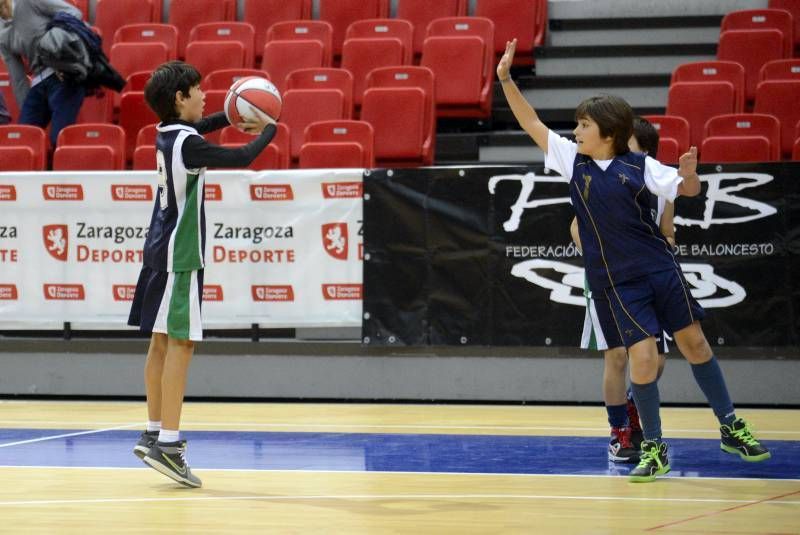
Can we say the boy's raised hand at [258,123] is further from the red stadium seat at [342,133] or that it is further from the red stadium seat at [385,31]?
the red stadium seat at [385,31]

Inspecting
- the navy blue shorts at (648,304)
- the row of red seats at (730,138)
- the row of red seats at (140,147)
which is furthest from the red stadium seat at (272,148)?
the navy blue shorts at (648,304)

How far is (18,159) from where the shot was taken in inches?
382

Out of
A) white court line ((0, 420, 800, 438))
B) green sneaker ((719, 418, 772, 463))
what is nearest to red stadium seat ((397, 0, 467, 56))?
white court line ((0, 420, 800, 438))

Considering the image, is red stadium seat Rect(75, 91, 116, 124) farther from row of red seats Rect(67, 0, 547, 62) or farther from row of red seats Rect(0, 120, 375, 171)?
row of red seats Rect(67, 0, 547, 62)

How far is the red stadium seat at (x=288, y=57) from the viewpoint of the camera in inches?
444

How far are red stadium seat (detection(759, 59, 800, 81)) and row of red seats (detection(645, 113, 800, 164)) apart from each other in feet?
2.60

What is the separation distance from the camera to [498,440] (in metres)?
6.60

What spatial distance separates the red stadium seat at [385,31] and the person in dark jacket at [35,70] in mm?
2473

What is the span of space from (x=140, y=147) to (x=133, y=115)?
131 cm

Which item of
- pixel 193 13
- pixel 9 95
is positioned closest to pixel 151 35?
pixel 193 13

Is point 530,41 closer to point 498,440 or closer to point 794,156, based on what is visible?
point 794,156

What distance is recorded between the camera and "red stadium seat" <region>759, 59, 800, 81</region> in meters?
10.0

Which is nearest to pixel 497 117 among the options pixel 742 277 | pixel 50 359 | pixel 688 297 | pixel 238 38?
pixel 238 38

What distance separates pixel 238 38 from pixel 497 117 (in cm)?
262
